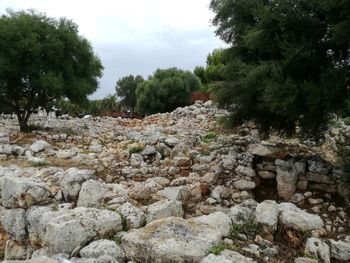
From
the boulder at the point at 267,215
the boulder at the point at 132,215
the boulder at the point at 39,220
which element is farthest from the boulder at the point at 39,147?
the boulder at the point at 267,215

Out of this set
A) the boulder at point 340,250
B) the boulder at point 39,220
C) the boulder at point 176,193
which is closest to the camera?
the boulder at point 340,250

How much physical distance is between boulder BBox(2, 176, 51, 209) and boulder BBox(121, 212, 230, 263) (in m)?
2.65

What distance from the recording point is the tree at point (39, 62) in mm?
17453

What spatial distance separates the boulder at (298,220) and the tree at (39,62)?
1251 cm

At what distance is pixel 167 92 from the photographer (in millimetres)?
35688

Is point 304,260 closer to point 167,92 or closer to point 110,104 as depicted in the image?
point 167,92

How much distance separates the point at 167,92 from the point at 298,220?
94.9 ft

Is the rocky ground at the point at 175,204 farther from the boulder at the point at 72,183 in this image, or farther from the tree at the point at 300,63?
the tree at the point at 300,63

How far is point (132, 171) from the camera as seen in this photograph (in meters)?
10.6

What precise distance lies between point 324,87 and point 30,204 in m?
6.24

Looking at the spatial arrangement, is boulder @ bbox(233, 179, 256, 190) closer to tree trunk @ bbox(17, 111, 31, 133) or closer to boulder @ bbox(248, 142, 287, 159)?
boulder @ bbox(248, 142, 287, 159)

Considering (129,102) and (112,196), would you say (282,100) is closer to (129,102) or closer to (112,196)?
(112,196)

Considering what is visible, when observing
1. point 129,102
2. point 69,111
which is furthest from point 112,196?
point 129,102

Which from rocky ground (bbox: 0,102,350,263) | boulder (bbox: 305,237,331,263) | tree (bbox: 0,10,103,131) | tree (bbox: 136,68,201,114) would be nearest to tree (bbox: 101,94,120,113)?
tree (bbox: 136,68,201,114)
